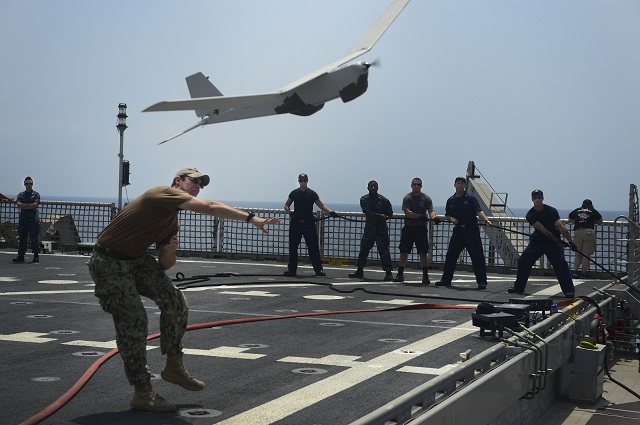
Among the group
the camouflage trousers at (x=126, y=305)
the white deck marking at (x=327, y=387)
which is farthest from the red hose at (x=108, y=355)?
the white deck marking at (x=327, y=387)

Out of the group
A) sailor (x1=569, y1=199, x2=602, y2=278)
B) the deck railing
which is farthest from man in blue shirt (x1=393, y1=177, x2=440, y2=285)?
sailor (x1=569, y1=199, x2=602, y2=278)

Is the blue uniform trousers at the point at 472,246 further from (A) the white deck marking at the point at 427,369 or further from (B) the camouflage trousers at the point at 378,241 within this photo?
(A) the white deck marking at the point at 427,369

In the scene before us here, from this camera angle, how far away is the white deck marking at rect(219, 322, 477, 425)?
5816 mm

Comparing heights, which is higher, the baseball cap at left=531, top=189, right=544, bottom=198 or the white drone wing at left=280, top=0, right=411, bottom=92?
the white drone wing at left=280, top=0, right=411, bottom=92

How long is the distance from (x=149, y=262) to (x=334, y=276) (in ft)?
37.3

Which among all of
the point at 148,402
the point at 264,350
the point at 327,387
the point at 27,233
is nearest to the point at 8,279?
the point at 27,233

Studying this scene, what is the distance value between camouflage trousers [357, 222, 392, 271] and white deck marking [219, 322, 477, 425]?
25.3 ft

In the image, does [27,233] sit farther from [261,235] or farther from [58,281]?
[261,235]

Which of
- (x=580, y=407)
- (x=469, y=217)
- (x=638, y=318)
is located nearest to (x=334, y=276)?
(x=469, y=217)

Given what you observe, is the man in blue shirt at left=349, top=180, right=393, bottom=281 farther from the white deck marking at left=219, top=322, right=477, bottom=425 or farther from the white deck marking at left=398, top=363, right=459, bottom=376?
the white deck marking at left=398, top=363, right=459, bottom=376

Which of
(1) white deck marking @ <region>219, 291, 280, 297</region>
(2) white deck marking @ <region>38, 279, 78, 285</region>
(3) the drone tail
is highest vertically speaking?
(3) the drone tail

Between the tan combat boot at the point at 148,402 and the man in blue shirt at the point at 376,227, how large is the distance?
11.2 metres

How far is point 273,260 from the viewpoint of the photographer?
21531mm

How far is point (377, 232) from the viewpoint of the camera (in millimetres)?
17094
